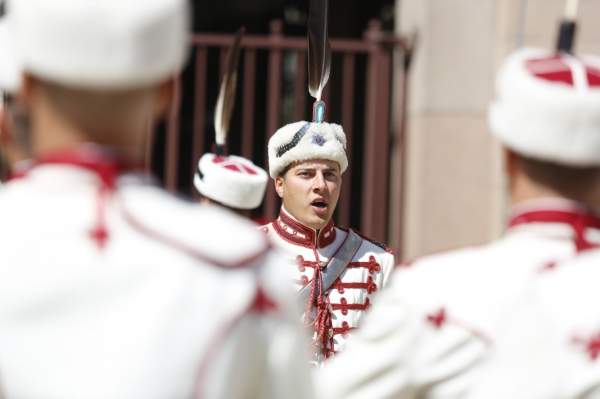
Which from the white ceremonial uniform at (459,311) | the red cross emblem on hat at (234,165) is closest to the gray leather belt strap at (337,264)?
the red cross emblem on hat at (234,165)

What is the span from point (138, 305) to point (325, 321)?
134 inches

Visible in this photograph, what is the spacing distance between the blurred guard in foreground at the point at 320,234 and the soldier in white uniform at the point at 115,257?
326 cm

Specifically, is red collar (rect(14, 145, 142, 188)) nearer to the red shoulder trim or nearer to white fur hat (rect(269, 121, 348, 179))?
the red shoulder trim

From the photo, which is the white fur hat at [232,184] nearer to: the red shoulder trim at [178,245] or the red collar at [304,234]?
the red collar at [304,234]

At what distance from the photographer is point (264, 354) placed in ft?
7.24

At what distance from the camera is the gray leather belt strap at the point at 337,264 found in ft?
18.2

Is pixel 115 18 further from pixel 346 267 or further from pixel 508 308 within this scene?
pixel 346 267

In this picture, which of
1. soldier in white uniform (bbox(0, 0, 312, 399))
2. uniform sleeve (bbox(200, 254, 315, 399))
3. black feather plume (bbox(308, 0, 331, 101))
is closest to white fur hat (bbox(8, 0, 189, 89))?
soldier in white uniform (bbox(0, 0, 312, 399))

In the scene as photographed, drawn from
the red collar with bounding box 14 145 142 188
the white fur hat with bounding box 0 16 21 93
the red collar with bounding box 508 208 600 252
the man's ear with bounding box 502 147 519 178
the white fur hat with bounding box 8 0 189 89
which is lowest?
the red collar with bounding box 508 208 600 252

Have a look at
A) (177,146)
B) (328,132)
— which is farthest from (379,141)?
(328,132)

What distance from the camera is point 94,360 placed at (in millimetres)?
2105

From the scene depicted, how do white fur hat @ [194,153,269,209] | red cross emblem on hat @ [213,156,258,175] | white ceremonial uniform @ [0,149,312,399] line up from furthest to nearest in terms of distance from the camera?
red cross emblem on hat @ [213,156,258,175], white fur hat @ [194,153,269,209], white ceremonial uniform @ [0,149,312,399]

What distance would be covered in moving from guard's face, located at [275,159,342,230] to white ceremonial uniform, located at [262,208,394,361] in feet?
0.13

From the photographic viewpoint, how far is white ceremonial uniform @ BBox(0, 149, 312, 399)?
212 centimetres
